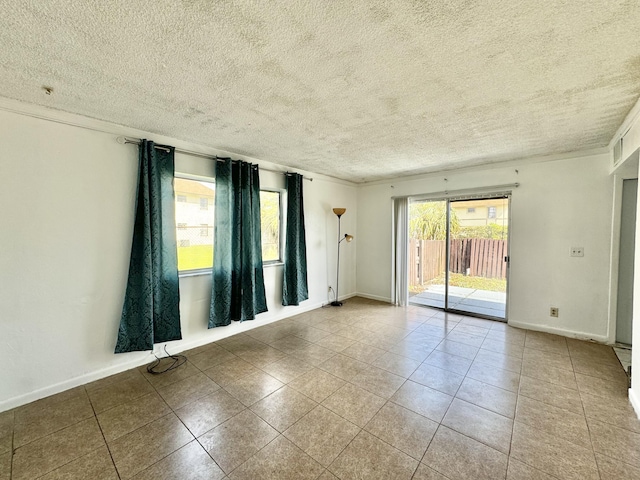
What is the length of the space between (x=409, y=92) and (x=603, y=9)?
37.7 inches

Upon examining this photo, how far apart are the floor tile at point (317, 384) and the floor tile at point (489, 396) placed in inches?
41.3

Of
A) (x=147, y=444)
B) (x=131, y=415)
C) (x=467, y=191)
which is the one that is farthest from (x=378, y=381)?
(x=467, y=191)

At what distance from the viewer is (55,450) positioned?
1.67m

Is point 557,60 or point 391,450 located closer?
point 557,60

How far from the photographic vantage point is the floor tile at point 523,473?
1.46 metres

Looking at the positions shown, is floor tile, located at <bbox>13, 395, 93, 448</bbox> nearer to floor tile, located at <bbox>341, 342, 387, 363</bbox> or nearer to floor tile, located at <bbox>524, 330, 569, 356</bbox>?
floor tile, located at <bbox>341, 342, 387, 363</bbox>

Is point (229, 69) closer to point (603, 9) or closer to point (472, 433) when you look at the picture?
point (603, 9)

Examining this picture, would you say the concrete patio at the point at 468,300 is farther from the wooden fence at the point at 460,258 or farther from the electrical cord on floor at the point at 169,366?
the electrical cord on floor at the point at 169,366

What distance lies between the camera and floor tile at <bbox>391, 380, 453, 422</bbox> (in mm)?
1999

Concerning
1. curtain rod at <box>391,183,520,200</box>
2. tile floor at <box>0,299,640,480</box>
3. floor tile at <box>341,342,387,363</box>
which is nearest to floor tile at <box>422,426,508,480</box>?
tile floor at <box>0,299,640,480</box>

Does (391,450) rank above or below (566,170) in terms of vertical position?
below

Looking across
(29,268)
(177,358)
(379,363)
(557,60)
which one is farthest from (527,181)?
(29,268)

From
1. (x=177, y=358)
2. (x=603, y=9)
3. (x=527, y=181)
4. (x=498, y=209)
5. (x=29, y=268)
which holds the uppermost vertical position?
(x=603, y=9)

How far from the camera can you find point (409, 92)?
1.90 meters
